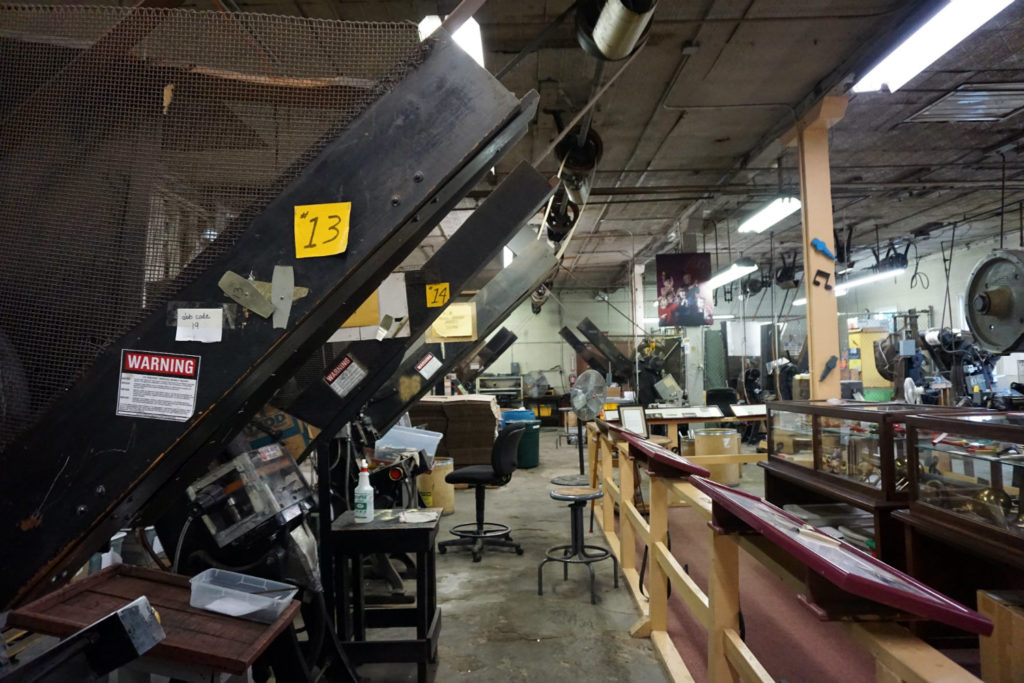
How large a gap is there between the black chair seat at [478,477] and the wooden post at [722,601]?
9.74 ft

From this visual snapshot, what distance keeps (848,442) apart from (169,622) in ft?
11.9

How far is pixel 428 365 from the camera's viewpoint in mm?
4453

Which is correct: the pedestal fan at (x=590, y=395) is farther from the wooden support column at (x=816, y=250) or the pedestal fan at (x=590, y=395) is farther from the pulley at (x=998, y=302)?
the pulley at (x=998, y=302)

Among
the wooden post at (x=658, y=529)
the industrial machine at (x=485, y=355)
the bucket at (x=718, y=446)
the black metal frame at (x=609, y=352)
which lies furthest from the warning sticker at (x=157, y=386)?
the black metal frame at (x=609, y=352)

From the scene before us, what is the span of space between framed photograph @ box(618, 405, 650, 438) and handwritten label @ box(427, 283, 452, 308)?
3386mm

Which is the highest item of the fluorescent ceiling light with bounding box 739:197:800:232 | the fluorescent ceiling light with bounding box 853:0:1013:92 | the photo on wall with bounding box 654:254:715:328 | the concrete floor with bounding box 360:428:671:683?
the fluorescent ceiling light with bounding box 853:0:1013:92

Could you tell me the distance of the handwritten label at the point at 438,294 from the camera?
300cm

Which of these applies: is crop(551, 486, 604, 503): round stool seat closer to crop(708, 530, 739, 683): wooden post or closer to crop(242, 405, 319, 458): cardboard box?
crop(242, 405, 319, 458): cardboard box

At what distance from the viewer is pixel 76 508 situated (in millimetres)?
1247

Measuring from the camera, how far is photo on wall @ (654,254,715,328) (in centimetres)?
797

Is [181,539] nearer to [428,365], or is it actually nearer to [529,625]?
[529,625]

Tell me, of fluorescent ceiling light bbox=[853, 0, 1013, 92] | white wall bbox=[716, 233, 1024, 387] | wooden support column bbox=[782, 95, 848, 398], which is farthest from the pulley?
white wall bbox=[716, 233, 1024, 387]

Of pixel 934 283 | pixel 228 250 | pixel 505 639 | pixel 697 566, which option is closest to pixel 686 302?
pixel 697 566

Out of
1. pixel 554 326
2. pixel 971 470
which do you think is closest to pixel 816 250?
pixel 971 470
